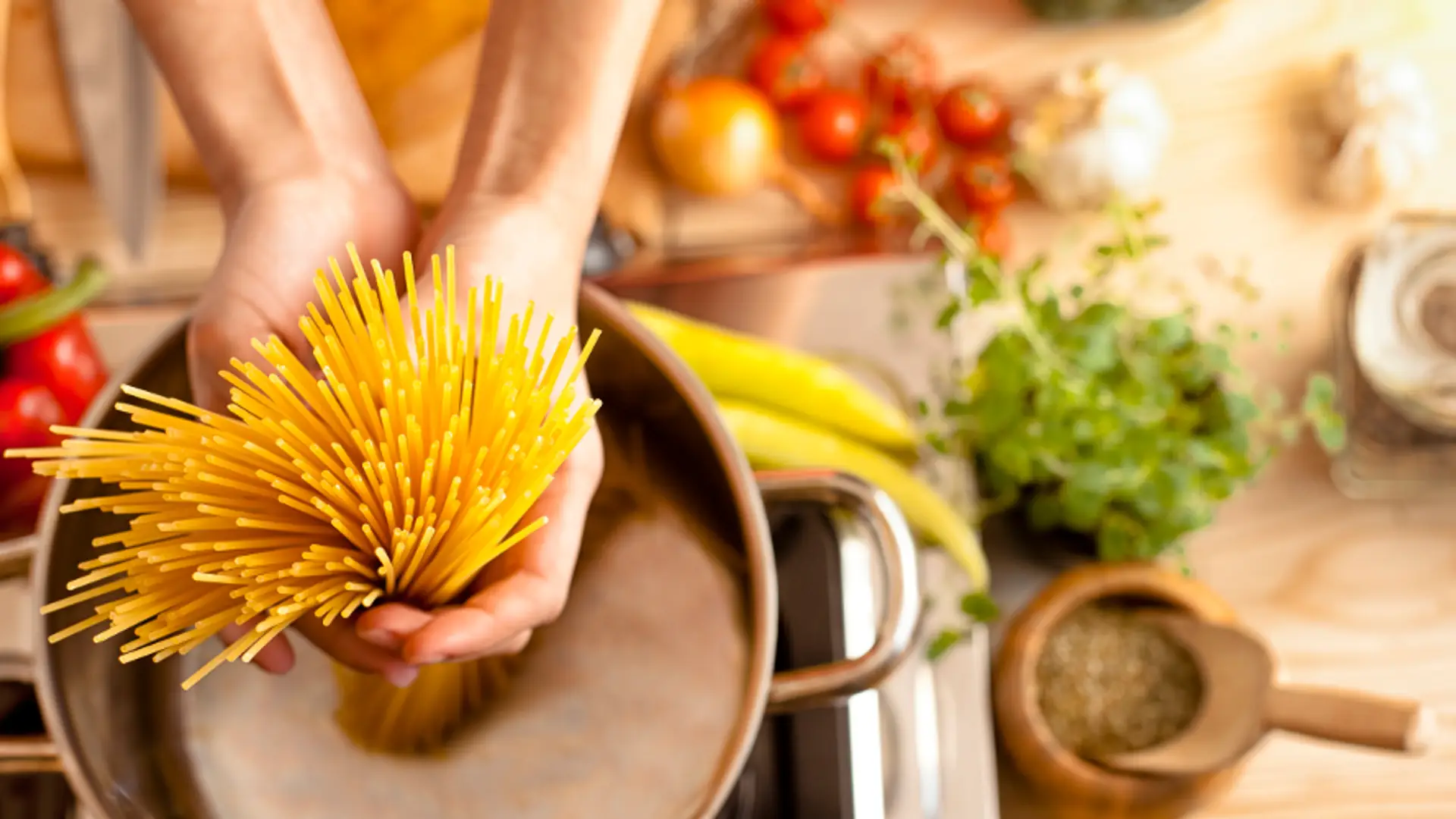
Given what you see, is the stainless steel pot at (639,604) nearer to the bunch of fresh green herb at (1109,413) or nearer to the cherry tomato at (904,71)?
the bunch of fresh green herb at (1109,413)

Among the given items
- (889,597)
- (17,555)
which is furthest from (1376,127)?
(17,555)

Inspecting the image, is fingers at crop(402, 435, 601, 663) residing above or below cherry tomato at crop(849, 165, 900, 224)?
below

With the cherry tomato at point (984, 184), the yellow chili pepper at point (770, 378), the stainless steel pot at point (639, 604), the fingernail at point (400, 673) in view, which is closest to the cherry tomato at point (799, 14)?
the cherry tomato at point (984, 184)

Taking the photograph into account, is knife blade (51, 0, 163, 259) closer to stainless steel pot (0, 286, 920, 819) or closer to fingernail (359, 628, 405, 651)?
stainless steel pot (0, 286, 920, 819)

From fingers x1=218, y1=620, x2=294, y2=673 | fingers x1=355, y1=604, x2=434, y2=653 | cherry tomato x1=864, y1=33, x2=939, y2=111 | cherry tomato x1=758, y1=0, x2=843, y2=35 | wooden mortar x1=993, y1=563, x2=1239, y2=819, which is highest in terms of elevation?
cherry tomato x1=758, y1=0, x2=843, y2=35

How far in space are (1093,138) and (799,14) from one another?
19cm

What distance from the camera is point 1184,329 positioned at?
0.51m

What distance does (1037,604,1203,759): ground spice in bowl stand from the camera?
52 centimetres

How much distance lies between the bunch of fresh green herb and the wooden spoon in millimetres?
54

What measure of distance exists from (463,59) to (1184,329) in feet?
1.42

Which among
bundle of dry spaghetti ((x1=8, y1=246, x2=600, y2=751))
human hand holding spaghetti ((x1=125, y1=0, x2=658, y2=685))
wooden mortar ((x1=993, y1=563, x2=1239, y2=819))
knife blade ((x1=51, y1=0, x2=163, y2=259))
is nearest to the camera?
bundle of dry spaghetti ((x1=8, y1=246, x2=600, y2=751))

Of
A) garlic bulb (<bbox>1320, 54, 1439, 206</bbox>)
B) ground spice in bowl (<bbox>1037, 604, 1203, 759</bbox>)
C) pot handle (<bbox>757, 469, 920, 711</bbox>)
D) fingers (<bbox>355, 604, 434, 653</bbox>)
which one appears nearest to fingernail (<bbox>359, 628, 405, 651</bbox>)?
fingers (<bbox>355, 604, 434, 653</bbox>)

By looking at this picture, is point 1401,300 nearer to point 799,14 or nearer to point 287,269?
point 799,14

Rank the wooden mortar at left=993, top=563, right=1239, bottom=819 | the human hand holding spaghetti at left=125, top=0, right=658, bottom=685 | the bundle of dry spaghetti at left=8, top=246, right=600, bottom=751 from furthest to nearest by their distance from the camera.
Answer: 1. the wooden mortar at left=993, top=563, right=1239, bottom=819
2. the human hand holding spaghetti at left=125, top=0, right=658, bottom=685
3. the bundle of dry spaghetti at left=8, top=246, right=600, bottom=751
